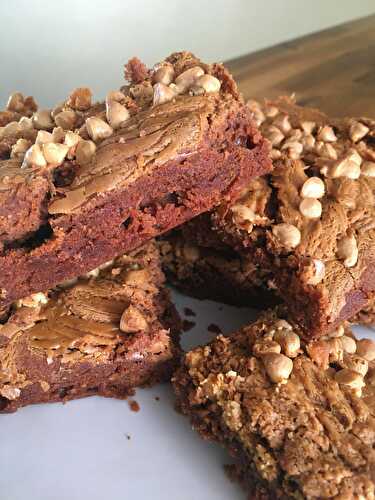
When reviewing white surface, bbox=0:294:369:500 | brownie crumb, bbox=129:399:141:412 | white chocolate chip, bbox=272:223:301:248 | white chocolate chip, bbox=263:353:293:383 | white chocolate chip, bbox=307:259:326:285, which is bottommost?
white surface, bbox=0:294:369:500

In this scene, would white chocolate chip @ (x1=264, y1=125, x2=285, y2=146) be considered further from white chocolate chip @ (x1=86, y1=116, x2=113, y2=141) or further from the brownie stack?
white chocolate chip @ (x1=86, y1=116, x2=113, y2=141)

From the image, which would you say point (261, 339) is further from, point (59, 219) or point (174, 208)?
point (59, 219)

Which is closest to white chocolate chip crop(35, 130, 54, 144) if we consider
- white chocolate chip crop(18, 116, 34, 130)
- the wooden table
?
white chocolate chip crop(18, 116, 34, 130)

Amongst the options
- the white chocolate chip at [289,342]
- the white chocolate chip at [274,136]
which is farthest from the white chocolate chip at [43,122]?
the white chocolate chip at [289,342]

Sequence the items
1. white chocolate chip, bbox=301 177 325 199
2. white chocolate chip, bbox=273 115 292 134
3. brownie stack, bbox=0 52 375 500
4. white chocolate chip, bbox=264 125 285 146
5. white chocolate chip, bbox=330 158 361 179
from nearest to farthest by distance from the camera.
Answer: brownie stack, bbox=0 52 375 500, white chocolate chip, bbox=301 177 325 199, white chocolate chip, bbox=330 158 361 179, white chocolate chip, bbox=264 125 285 146, white chocolate chip, bbox=273 115 292 134

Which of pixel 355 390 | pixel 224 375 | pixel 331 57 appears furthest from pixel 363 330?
pixel 331 57

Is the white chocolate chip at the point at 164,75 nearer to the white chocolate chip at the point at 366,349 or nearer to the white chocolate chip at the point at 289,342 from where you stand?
the white chocolate chip at the point at 289,342

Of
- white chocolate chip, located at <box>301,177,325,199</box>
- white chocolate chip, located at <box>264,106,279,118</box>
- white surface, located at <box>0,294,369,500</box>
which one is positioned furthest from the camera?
white chocolate chip, located at <box>264,106,279,118</box>

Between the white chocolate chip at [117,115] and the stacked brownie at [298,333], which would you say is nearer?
the stacked brownie at [298,333]
